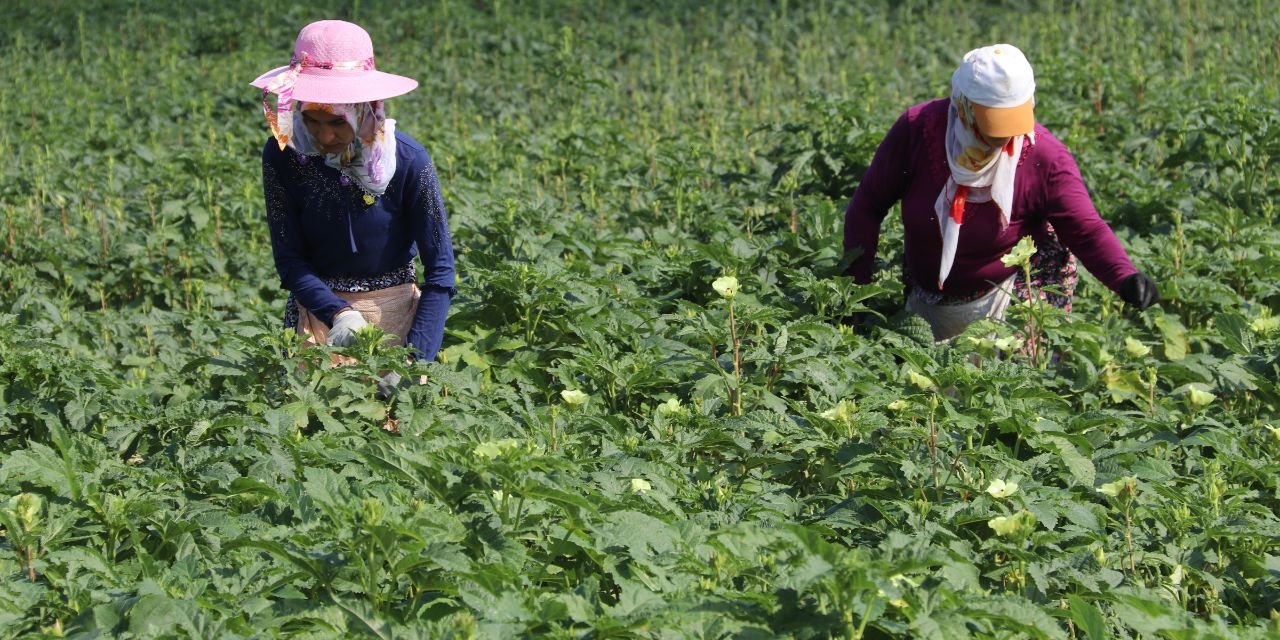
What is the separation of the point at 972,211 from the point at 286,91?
2.37 metres

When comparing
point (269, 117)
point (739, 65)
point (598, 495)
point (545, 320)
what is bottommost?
point (739, 65)

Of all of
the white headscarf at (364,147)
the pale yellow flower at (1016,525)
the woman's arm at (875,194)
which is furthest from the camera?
the woman's arm at (875,194)

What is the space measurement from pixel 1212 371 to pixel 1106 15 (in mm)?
7911

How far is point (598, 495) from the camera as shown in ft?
10.2

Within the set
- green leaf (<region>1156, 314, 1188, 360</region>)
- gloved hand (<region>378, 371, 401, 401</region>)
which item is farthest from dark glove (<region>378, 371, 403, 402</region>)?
green leaf (<region>1156, 314, 1188, 360</region>)

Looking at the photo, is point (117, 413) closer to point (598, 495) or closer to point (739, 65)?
point (598, 495)

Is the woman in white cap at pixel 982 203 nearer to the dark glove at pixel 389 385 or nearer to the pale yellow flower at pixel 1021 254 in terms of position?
the pale yellow flower at pixel 1021 254

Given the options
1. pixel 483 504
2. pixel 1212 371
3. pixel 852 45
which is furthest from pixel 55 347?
pixel 852 45

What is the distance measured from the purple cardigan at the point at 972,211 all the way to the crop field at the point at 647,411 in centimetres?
21

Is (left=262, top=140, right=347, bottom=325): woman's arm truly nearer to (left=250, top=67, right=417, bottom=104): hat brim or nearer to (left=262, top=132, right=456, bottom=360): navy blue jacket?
(left=262, top=132, right=456, bottom=360): navy blue jacket

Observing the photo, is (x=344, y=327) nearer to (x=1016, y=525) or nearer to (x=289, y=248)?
(x=289, y=248)

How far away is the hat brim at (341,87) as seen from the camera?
3680mm

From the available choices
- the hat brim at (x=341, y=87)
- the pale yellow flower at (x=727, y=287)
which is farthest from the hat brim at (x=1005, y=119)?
the hat brim at (x=341, y=87)

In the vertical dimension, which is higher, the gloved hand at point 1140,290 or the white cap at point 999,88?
the white cap at point 999,88
